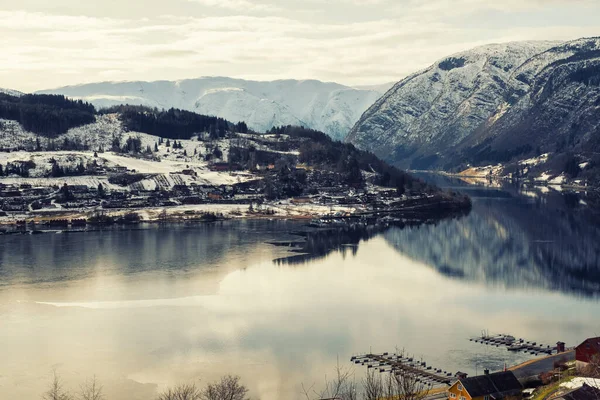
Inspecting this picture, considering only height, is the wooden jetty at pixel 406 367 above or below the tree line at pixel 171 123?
below

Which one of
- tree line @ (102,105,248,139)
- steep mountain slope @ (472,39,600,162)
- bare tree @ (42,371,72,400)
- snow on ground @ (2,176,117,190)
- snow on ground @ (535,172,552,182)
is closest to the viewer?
bare tree @ (42,371,72,400)

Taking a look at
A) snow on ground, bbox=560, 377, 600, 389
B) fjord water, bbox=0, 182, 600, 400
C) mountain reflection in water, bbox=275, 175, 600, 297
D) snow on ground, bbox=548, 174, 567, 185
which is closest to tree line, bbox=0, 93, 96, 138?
fjord water, bbox=0, 182, 600, 400

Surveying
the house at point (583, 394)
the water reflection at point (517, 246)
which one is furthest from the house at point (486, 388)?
the water reflection at point (517, 246)

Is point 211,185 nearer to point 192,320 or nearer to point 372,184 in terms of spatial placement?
point 372,184

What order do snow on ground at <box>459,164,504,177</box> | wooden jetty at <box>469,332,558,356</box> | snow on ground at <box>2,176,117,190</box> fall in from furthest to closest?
1. snow on ground at <box>459,164,504,177</box>
2. snow on ground at <box>2,176,117,190</box>
3. wooden jetty at <box>469,332,558,356</box>

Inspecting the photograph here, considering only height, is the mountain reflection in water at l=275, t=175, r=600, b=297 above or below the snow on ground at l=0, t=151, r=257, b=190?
below

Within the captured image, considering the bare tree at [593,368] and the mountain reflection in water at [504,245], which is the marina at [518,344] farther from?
the mountain reflection in water at [504,245]

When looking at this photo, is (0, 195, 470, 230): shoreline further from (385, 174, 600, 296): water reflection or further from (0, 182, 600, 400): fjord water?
(0, 182, 600, 400): fjord water

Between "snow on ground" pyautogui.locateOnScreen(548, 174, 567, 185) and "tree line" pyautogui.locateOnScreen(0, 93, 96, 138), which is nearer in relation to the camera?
"tree line" pyautogui.locateOnScreen(0, 93, 96, 138)
